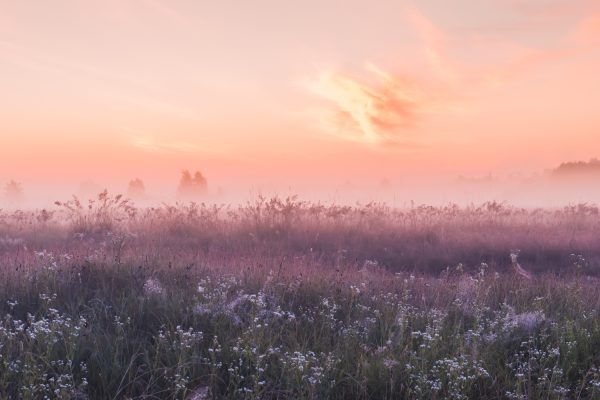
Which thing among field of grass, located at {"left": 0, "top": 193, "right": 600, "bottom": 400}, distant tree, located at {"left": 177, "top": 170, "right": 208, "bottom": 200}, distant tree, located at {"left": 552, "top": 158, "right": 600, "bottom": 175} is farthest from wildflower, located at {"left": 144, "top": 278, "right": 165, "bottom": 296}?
distant tree, located at {"left": 552, "top": 158, "right": 600, "bottom": 175}

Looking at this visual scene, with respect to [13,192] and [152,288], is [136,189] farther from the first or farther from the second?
[152,288]

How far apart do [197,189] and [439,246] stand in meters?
99.7

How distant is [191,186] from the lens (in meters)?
106

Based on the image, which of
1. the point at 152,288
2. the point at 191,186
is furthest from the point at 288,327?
the point at 191,186

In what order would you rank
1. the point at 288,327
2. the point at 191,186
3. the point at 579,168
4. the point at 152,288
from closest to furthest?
1. the point at 288,327
2. the point at 152,288
3. the point at 191,186
4. the point at 579,168

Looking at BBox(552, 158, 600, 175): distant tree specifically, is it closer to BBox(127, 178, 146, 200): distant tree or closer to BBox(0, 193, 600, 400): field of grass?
BBox(127, 178, 146, 200): distant tree

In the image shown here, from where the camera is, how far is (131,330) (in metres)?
4.84

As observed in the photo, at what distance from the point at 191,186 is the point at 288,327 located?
10413 cm

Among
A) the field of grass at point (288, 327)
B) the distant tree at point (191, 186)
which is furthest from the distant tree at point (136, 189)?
the field of grass at point (288, 327)

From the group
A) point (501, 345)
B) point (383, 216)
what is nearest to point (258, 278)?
point (501, 345)

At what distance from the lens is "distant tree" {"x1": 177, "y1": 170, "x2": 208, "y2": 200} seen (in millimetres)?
104000

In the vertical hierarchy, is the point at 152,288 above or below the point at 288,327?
above

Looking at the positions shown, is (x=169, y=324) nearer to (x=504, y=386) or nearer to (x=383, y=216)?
(x=504, y=386)

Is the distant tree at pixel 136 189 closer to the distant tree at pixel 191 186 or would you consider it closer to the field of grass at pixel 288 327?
the distant tree at pixel 191 186
